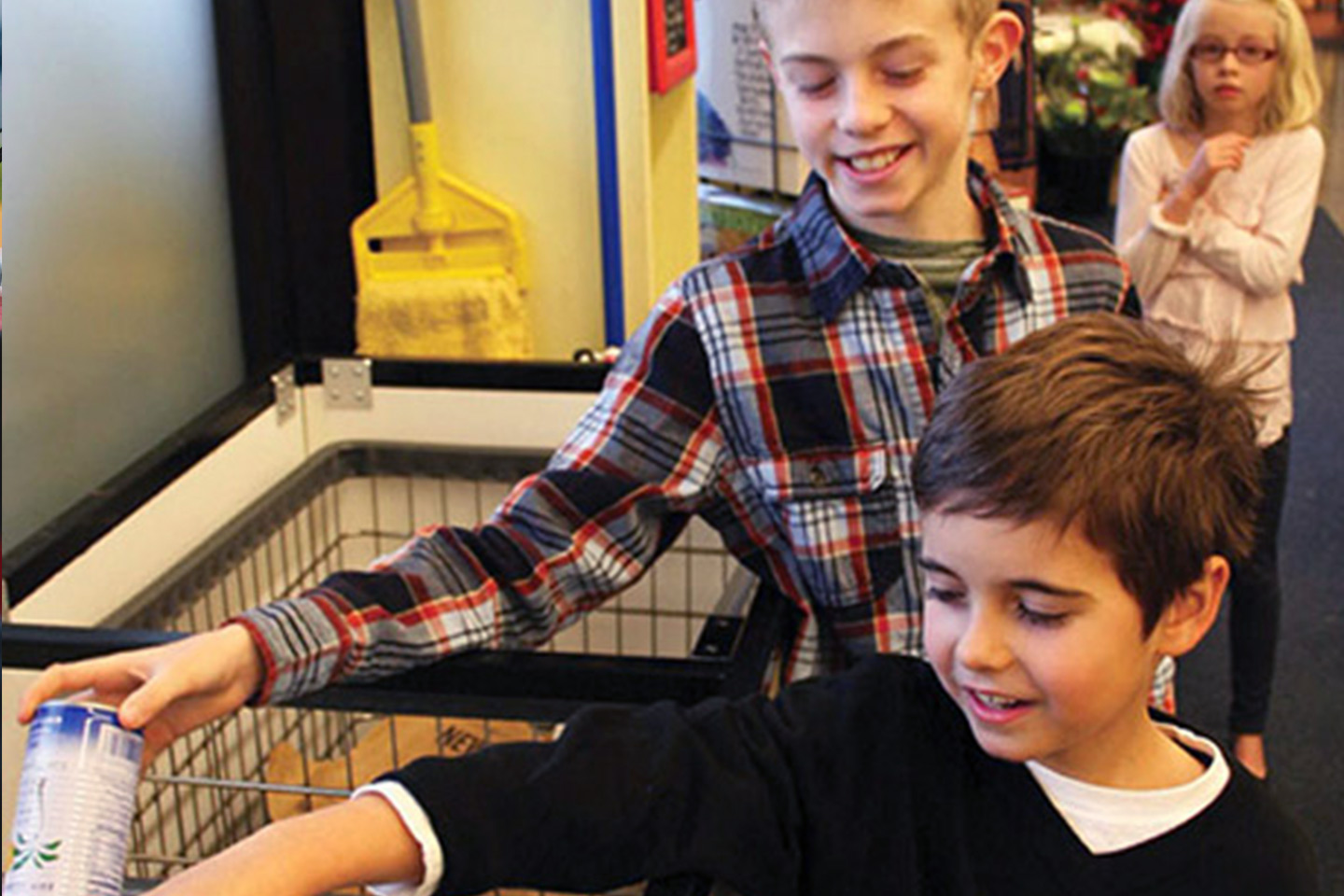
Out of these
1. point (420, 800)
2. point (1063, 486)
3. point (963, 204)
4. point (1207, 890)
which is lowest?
point (1207, 890)

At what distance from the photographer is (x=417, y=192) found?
2.20m

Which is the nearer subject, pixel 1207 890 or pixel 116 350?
pixel 1207 890

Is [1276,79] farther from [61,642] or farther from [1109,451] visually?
[61,642]

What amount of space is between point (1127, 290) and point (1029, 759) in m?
0.55

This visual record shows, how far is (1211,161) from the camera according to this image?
2564mm

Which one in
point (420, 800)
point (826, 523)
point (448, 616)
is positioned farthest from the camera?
point (826, 523)

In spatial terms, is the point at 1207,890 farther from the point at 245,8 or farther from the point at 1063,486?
the point at 245,8

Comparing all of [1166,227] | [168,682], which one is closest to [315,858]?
[168,682]

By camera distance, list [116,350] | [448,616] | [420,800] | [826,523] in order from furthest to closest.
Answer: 1. [116,350]
2. [826,523]
3. [448,616]
4. [420,800]

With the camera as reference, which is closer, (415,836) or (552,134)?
(415,836)

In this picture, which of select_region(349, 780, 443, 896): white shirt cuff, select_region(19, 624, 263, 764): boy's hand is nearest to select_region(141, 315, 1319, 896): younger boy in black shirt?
select_region(349, 780, 443, 896): white shirt cuff

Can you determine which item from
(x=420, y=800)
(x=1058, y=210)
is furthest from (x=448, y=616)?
(x=1058, y=210)

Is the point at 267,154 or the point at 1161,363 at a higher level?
the point at 267,154

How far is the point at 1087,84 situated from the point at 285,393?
4.25 meters
